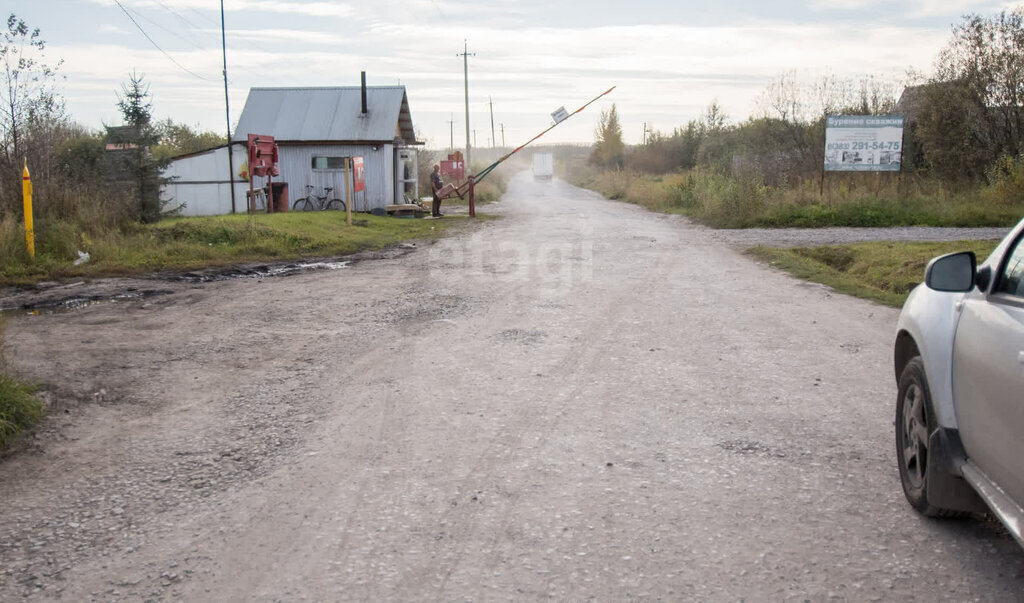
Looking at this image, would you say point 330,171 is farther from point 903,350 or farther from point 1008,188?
point 903,350

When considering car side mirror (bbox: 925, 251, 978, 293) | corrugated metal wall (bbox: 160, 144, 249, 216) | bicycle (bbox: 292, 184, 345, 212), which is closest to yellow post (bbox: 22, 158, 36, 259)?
car side mirror (bbox: 925, 251, 978, 293)

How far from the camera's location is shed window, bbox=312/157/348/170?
31.4 meters

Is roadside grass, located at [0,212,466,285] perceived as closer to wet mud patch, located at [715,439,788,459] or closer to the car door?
wet mud patch, located at [715,439,788,459]

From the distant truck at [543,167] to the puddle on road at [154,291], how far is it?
81626 mm

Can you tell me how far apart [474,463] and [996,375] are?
8.51 ft

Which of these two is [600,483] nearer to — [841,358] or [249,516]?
[249,516]

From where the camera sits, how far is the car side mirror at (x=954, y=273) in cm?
365

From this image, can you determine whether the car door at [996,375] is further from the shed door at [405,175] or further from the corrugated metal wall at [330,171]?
the shed door at [405,175]

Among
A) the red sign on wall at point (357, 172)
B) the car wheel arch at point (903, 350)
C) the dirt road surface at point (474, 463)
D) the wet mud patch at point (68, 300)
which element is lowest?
the dirt road surface at point (474, 463)

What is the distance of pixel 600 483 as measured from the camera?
14.7 feet

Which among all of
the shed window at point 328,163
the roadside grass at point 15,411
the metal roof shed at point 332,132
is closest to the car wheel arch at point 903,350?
the roadside grass at point 15,411

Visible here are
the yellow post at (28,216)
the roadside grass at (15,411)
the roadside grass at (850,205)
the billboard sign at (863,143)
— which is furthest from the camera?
the billboard sign at (863,143)

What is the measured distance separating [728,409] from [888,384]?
1.47 metres

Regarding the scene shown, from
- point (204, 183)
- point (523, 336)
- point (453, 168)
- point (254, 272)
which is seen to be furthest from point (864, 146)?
point (453, 168)
